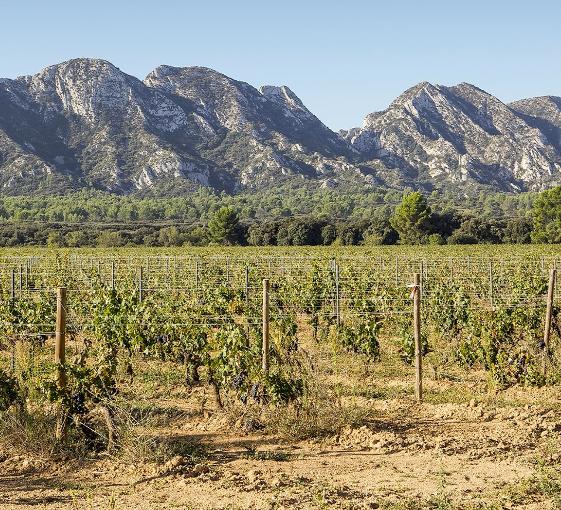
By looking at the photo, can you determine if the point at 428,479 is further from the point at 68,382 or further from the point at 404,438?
the point at 68,382

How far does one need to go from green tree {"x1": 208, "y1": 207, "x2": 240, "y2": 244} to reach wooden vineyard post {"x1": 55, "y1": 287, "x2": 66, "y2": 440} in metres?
72.3

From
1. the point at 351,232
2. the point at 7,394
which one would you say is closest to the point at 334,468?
the point at 7,394

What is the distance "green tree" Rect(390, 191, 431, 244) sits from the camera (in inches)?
3078

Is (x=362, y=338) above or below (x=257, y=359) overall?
below

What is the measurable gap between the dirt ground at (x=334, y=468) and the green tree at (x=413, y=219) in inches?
2753

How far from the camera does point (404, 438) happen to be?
314 inches

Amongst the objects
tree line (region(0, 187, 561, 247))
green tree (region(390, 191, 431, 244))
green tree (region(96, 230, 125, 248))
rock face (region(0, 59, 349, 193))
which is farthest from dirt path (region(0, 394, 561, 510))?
rock face (region(0, 59, 349, 193))

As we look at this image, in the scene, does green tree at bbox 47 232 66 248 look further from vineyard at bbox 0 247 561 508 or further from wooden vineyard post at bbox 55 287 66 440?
wooden vineyard post at bbox 55 287 66 440

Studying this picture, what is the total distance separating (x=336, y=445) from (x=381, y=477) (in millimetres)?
1154

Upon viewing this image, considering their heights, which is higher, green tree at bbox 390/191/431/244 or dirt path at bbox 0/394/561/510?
green tree at bbox 390/191/431/244

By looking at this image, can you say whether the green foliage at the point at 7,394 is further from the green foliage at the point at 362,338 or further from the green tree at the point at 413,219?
the green tree at the point at 413,219

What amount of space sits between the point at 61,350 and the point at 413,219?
2878 inches

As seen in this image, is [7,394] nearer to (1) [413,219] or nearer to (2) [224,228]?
(2) [224,228]

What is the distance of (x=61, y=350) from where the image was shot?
8.21 metres
